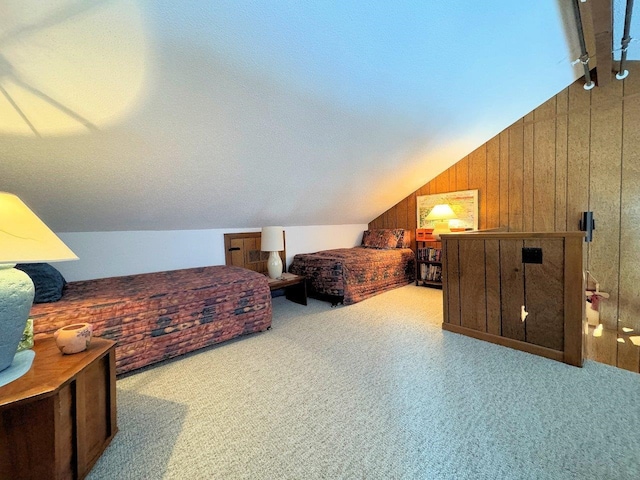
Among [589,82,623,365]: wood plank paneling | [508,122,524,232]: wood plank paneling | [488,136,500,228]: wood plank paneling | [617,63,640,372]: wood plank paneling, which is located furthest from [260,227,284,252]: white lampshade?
[617,63,640,372]: wood plank paneling

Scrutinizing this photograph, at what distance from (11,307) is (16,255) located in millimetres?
235

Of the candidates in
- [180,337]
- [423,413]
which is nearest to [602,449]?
[423,413]

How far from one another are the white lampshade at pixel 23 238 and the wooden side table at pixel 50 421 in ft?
1.44

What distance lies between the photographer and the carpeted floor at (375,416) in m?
1.11

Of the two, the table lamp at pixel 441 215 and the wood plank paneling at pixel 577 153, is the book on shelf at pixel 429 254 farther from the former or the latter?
the wood plank paneling at pixel 577 153

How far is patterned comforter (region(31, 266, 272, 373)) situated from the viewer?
175cm

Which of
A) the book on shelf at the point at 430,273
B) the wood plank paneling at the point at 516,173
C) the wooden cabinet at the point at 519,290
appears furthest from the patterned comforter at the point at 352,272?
the wood plank paneling at the point at 516,173

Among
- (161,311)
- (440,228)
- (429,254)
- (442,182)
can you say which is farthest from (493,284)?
(161,311)

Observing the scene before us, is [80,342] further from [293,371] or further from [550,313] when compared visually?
[550,313]

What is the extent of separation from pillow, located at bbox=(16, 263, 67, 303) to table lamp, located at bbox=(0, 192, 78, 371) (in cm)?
102

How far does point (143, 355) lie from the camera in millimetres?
1895

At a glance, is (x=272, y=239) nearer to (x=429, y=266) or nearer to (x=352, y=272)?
(x=352, y=272)

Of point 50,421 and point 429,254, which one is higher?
point 429,254

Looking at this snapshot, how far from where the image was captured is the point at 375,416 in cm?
139
